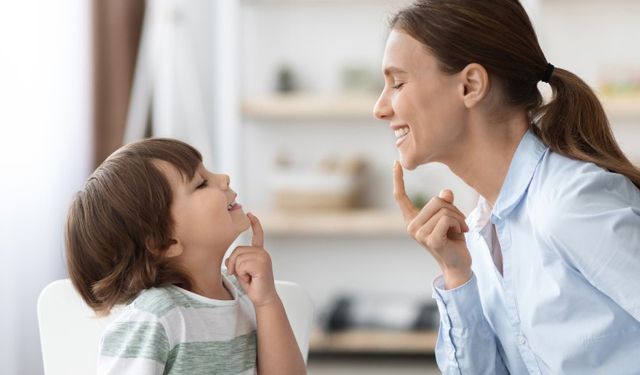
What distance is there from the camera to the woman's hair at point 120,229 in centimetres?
154

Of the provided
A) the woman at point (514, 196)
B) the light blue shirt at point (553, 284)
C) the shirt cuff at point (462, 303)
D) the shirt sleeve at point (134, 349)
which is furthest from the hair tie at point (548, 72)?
the shirt sleeve at point (134, 349)

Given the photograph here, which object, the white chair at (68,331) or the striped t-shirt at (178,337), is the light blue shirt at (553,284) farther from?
the white chair at (68,331)

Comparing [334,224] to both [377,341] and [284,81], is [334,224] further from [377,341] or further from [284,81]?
[284,81]

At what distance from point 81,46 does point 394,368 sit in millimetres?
1794

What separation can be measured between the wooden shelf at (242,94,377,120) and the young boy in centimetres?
247

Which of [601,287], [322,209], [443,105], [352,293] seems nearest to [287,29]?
[322,209]

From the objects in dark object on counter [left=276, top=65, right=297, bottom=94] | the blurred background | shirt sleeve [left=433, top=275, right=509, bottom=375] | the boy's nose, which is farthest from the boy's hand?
dark object on counter [left=276, top=65, right=297, bottom=94]

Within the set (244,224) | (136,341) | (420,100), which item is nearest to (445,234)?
(420,100)

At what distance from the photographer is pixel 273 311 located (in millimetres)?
1579

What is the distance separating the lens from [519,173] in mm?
1644

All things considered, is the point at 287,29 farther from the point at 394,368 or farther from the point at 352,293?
the point at 394,368

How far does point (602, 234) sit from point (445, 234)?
0.30m

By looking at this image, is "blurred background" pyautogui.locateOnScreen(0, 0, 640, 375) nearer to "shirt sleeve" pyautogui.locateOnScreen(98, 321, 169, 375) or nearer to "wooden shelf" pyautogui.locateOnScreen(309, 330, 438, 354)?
"wooden shelf" pyautogui.locateOnScreen(309, 330, 438, 354)

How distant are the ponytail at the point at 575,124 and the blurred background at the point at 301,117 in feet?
6.63
